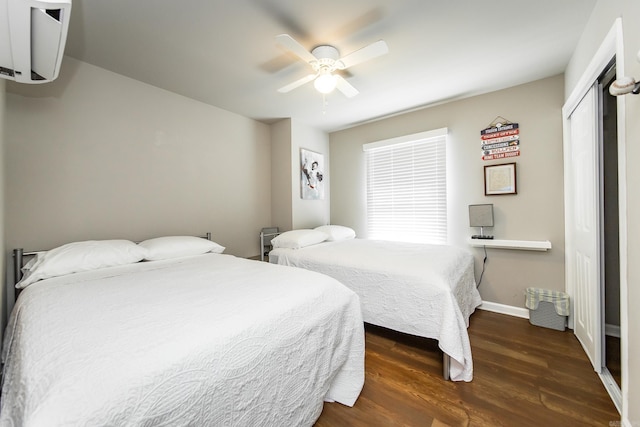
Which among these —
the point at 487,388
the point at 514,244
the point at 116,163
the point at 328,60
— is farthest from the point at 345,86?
the point at 487,388

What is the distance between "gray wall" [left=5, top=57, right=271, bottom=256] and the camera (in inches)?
74.5

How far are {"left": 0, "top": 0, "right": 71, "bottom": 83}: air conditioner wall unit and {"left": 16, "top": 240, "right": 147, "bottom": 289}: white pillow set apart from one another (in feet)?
3.67

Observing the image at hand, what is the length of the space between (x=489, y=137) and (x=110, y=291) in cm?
367

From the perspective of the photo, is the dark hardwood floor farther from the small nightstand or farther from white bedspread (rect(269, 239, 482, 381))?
the small nightstand

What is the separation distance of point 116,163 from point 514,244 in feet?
13.2

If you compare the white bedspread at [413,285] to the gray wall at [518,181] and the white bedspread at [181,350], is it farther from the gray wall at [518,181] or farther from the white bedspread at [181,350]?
the white bedspread at [181,350]

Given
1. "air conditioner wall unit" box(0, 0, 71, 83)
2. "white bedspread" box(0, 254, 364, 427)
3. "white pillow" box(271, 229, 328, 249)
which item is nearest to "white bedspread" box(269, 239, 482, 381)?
"white pillow" box(271, 229, 328, 249)

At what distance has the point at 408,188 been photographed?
3469mm

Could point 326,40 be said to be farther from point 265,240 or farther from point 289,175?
point 265,240

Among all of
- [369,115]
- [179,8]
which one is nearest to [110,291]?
→ [179,8]

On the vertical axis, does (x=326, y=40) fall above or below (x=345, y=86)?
above

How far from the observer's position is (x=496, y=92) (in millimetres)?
2795

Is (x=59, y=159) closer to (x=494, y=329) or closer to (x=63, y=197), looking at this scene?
(x=63, y=197)

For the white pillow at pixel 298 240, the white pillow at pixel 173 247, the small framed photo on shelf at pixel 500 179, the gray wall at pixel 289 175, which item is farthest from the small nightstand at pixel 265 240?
the small framed photo on shelf at pixel 500 179
